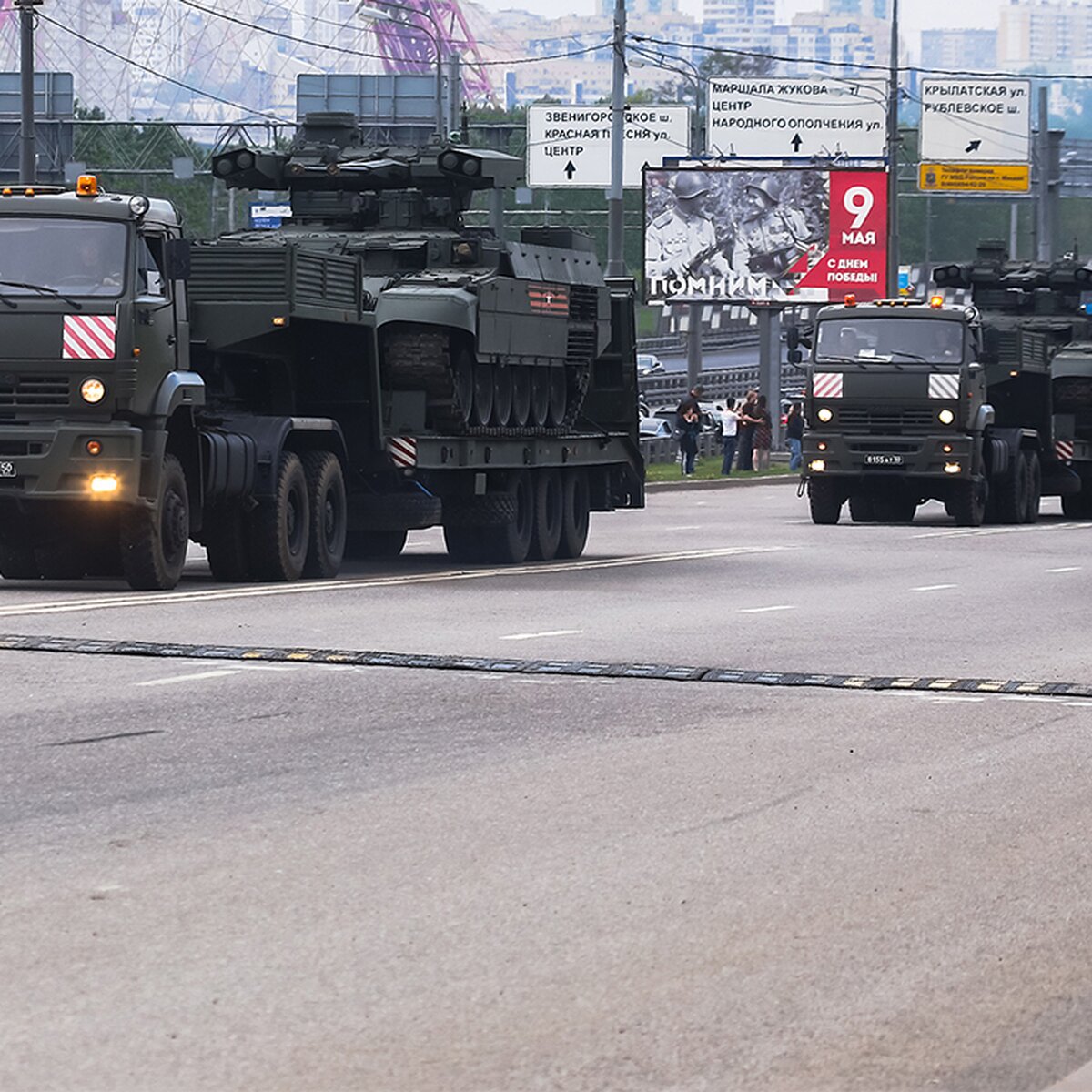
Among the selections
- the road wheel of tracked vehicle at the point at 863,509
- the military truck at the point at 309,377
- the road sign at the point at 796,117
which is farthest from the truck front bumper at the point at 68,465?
the road sign at the point at 796,117

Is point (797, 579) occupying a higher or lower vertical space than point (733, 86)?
lower

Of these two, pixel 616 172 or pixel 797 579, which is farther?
pixel 616 172

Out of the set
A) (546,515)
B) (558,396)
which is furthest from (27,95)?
(546,515)

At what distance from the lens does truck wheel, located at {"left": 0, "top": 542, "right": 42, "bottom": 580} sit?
66.2 feet

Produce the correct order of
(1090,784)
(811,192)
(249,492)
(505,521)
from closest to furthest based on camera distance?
(1090,784) → (249,492) → (505,521) → (811,192)

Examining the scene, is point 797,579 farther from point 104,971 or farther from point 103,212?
point 104,971

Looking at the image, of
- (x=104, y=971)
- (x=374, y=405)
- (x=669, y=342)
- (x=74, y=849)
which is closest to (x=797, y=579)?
(x=374, y=405)

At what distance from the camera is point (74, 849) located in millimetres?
8195

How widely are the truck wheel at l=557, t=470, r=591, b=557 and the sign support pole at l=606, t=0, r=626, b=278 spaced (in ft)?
68.4

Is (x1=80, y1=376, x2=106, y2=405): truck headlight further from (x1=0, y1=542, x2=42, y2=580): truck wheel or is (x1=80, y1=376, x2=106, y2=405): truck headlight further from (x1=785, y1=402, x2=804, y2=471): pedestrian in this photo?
(x1=785, y1=402, x2=804, y2=471): pedestrian

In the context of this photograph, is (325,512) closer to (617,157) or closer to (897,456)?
(897,456)

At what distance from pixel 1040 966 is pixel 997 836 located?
193cm

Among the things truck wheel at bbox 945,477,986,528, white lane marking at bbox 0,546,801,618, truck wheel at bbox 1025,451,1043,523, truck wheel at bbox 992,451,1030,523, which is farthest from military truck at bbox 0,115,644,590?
truck wheel at bbox 1025,451,1043,523

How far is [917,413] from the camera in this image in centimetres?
3338
